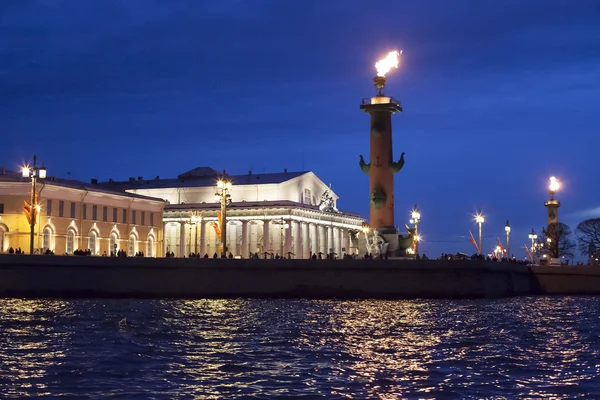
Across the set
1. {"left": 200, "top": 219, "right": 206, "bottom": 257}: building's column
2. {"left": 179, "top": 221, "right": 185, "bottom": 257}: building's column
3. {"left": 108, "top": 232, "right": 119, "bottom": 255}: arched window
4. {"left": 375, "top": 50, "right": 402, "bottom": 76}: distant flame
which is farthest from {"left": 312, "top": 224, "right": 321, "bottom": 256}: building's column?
{"left": 375, "top": 50, "right": 402, "bottom": 76}: distant flame

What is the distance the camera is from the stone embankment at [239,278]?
148ft

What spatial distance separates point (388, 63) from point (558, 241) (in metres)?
49.7

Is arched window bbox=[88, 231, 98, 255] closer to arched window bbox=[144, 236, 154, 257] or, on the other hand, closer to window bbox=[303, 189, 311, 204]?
arched window bbox=[144, 236, 154, 257]

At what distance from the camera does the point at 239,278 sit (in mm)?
48812

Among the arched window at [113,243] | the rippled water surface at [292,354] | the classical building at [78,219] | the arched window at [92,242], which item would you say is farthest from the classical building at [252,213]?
the rippled water surface at [292,354]

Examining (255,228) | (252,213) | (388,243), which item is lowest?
(388,243)

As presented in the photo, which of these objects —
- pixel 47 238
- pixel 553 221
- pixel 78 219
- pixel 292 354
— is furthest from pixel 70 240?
pixel 292 354

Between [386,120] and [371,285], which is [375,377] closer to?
[371,285]

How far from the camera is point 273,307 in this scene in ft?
132

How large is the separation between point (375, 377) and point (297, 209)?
78.3 metres

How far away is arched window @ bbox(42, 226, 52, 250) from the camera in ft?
231

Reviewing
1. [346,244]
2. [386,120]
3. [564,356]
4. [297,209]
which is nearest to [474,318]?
[564,356]

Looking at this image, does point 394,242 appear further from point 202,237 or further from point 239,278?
point 202,237

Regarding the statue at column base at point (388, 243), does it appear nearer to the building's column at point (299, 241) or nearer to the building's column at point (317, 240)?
the building's column at point (299, 241)
